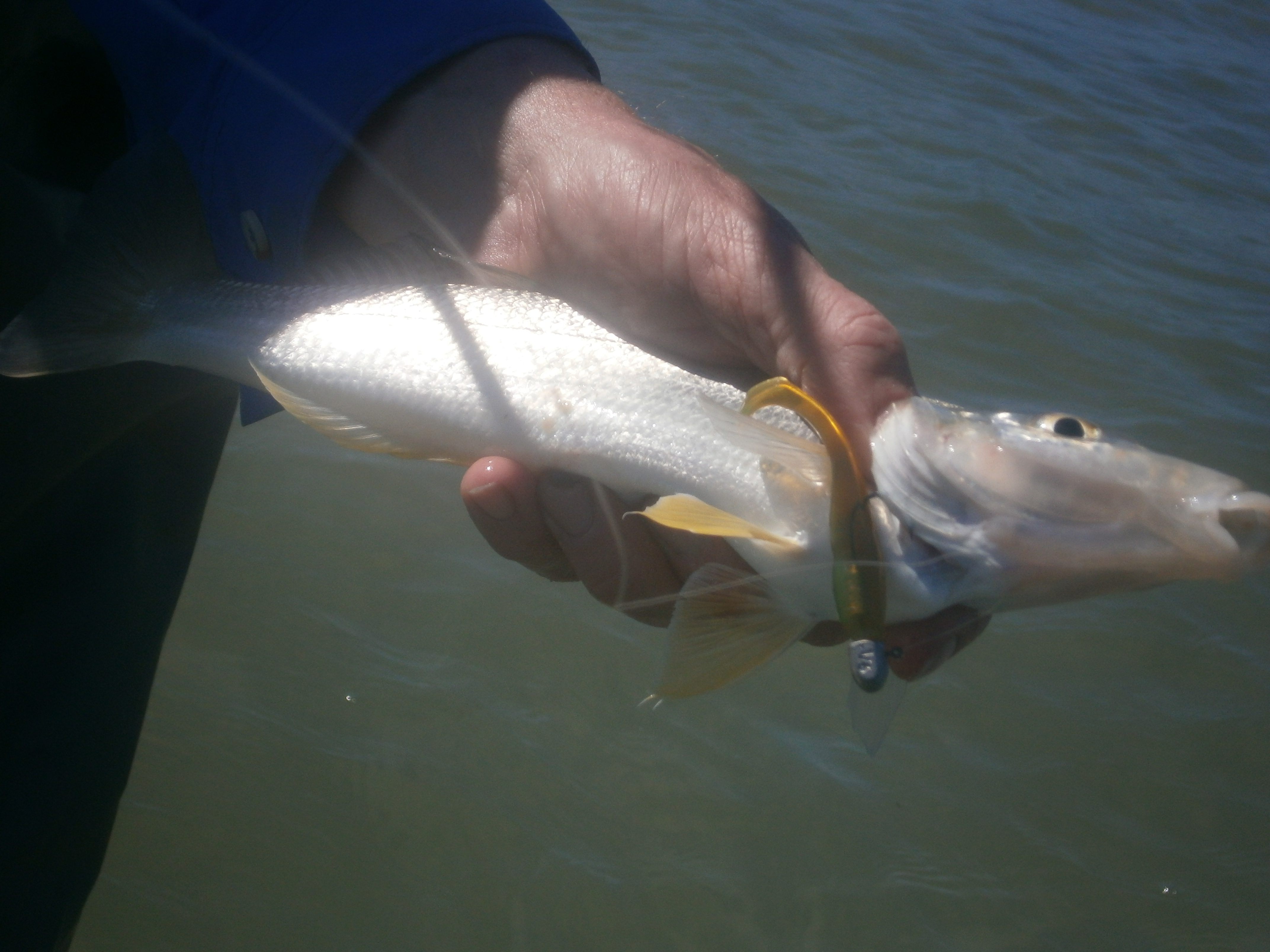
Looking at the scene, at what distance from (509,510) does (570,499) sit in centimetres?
12

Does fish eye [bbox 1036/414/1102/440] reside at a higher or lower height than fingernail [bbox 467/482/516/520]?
higher

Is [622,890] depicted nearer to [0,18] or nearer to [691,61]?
[0,18]

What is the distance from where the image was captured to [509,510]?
205cm

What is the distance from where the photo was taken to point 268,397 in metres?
2.37

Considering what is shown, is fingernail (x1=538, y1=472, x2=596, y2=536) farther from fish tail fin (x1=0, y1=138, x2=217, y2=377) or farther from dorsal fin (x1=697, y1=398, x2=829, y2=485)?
fish tail fin (x1=0, y1=138, x2=217, y2=377)

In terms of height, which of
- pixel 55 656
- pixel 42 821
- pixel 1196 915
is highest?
pixel 55 656

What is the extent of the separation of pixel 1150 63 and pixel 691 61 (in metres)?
5.21

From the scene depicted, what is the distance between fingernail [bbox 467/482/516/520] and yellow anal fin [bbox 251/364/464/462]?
0.10m

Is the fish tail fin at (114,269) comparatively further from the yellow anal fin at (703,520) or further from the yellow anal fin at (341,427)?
the yellow anal fin at (703,520)

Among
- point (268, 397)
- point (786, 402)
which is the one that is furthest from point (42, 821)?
point (786, 402)

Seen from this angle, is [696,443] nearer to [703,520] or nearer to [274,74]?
[703,520]

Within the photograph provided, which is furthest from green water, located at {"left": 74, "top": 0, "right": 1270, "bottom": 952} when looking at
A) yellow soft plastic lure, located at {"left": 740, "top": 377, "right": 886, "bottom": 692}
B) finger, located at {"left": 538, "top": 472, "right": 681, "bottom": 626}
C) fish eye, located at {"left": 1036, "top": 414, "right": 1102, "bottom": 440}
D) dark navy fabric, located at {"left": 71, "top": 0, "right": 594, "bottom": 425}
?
fish eye, located at {"left": 1036, "top": 414, "right": 1102, "bottom": 440}

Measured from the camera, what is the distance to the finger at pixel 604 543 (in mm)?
2049

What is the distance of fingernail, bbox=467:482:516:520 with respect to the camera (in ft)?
6.61
